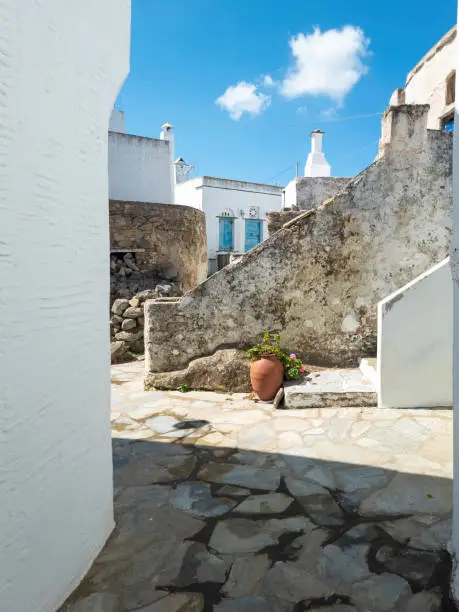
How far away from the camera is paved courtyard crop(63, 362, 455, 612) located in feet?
6.74

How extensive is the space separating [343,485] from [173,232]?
9494mm

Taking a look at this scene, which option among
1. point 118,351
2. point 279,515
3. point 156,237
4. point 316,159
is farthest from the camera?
point 316,159

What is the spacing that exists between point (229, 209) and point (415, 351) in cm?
1882

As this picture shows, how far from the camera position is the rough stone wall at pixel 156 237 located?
11047mm

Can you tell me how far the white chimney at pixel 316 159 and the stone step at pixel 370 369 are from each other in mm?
15266

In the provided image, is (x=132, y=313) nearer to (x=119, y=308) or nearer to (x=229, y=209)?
(x=119, y=308)

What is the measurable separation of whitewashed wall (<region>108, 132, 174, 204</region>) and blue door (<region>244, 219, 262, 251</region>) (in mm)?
7784

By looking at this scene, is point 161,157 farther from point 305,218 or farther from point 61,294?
point 61,294

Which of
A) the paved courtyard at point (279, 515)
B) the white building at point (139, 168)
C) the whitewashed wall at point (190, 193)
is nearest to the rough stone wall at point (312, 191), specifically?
the white building at point (139, 168)

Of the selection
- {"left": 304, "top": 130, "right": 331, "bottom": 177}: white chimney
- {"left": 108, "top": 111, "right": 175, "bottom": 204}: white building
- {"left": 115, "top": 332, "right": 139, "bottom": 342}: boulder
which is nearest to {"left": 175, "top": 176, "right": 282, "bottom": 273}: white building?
{"left": 304, "top": 130, "right": 331, "bottom": 177}: white chimney

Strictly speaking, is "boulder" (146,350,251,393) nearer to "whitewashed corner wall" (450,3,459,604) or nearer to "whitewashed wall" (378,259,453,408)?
"whitewashed wall" (378,259,453,408)

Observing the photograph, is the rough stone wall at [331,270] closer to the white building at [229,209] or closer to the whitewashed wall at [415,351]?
the whitewashed wall at [415,351]

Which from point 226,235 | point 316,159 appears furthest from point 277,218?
point 226,235

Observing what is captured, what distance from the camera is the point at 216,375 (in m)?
5.43
